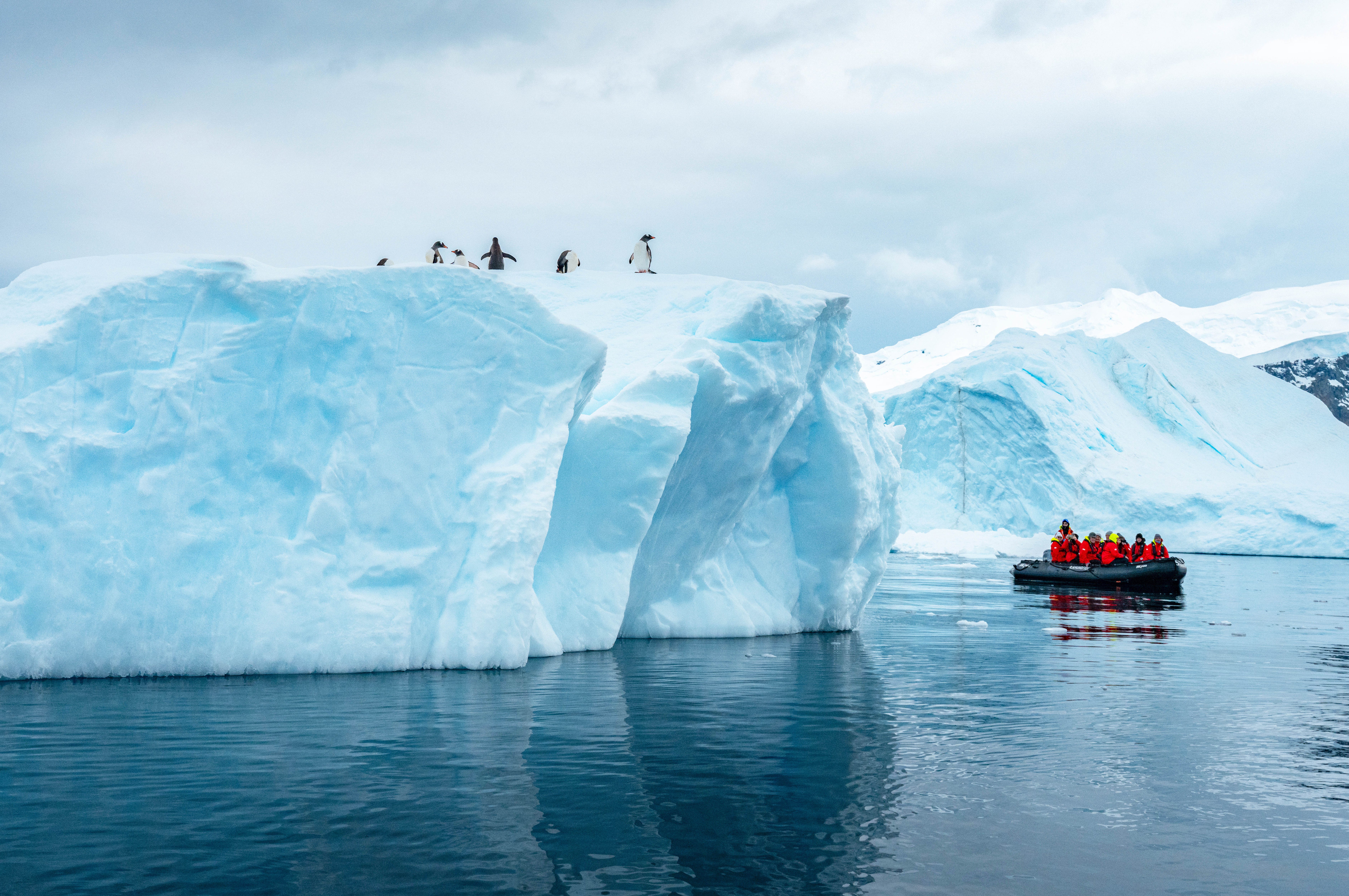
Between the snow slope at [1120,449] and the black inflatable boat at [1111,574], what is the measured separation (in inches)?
499

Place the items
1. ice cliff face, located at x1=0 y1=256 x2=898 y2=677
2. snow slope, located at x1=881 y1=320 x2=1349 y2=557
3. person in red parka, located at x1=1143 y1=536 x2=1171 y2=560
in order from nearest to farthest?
ice cliff face, located at x1=0 y1=256 x2=898 y2=677
person in red parka, located at x1=1143 y1=536 x2=1171 y2=560
snow slope, located at x1=881 y1=320 x2=1349 y2=557

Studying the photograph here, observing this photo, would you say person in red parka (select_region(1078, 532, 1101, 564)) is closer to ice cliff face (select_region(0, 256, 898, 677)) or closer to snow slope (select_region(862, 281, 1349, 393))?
ice cliff face (select_region(0, 256, 898, 677))

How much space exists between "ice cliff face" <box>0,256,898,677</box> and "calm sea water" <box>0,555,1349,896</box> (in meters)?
0.52

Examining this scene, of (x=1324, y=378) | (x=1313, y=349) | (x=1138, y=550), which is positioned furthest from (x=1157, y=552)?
(x=1324, y=378)

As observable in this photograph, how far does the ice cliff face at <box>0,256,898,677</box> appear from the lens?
9828mm

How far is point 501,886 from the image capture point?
488cm

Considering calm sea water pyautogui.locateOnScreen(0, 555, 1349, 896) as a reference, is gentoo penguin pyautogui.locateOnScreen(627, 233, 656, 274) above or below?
above

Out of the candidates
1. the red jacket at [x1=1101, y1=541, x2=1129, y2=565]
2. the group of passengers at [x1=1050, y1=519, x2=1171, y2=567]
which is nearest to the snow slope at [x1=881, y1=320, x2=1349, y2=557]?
the group of passengers at [x1=1050, y1=519, x2=1171, y2=567]

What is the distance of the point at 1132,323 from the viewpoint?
76625 millimetres

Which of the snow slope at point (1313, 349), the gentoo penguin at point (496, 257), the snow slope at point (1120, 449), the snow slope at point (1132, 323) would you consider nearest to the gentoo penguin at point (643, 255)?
the gentoo penguin at point (496, 257)

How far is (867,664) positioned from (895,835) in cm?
672

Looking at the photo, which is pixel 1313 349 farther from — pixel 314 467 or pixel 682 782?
pixel 682 782

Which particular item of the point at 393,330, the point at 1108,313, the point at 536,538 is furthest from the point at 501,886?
the point at 1108,313

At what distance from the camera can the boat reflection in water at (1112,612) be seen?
15.8 metres
